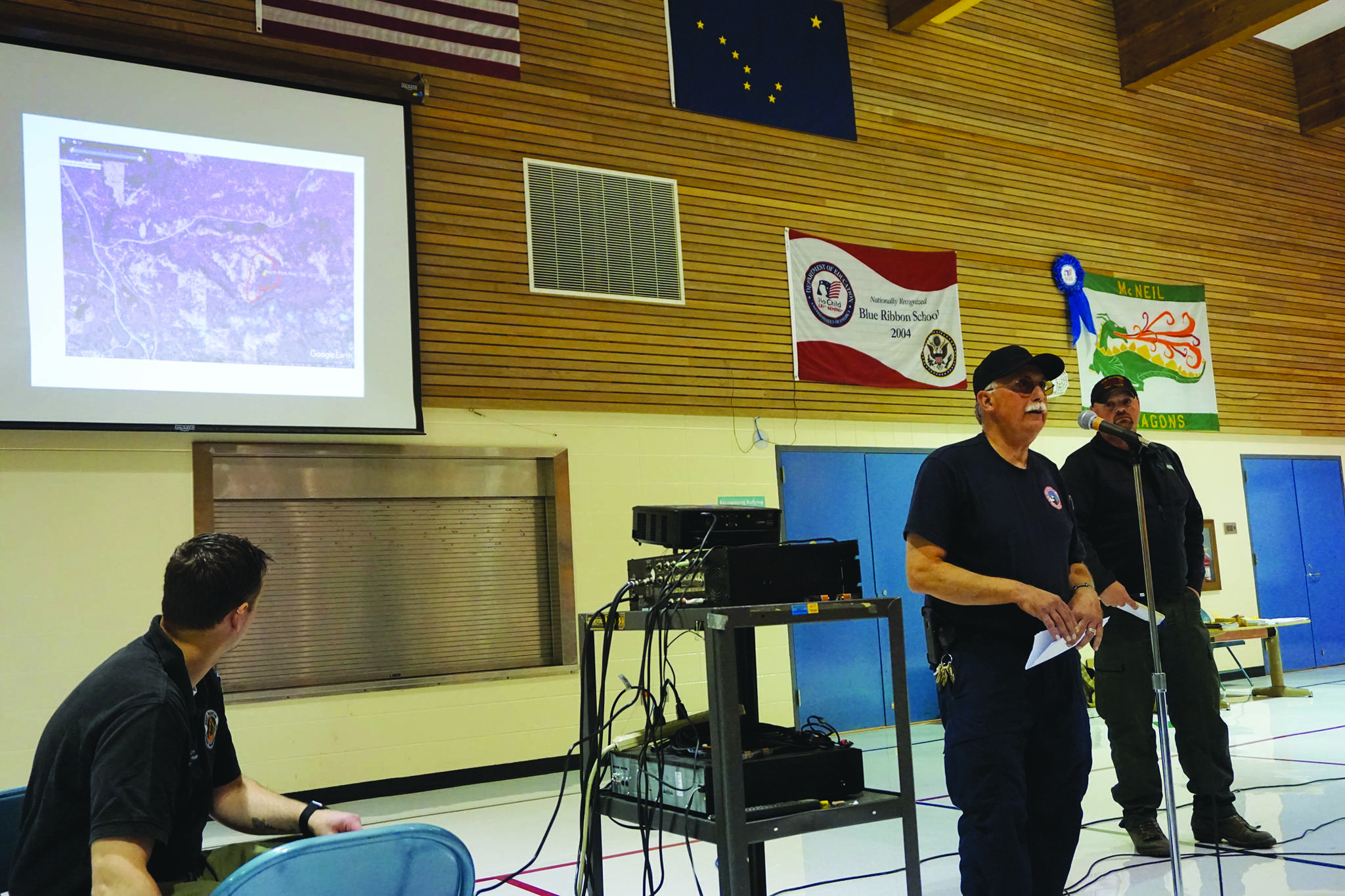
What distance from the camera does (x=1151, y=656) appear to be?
12.7ft

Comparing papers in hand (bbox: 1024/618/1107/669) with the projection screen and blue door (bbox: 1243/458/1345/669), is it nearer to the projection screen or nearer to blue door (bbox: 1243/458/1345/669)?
the projection screen

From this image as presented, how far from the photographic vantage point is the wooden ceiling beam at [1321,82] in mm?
10945

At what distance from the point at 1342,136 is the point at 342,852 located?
533 inches

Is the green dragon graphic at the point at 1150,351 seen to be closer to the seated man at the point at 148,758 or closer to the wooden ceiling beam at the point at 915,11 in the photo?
the wooden ceiling beam at the point at 915,11

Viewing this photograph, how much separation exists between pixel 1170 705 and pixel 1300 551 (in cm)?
780

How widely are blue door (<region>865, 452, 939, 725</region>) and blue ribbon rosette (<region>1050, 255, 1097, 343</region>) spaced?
226cm

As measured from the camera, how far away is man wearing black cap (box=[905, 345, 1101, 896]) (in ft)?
8.17

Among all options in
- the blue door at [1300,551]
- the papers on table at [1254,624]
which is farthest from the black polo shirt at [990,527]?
the blue door at [1300,551]

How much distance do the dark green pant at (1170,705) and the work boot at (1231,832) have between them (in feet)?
0.11

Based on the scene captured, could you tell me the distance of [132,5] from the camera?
19.3ft

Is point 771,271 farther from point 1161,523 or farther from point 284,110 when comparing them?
point 1161,523

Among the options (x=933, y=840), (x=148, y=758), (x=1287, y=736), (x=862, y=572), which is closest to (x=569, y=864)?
(x=933, y=840)

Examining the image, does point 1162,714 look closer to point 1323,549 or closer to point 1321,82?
point 1323,549

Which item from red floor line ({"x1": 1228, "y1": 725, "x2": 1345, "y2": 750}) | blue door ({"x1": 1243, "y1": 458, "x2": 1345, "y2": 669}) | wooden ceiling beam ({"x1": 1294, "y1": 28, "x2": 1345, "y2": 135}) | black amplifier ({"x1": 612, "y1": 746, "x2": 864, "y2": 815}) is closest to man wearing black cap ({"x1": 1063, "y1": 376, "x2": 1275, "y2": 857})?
black amplifier ({"x1": 612, "y1": 746, "x2": 864, "y2": 815})
